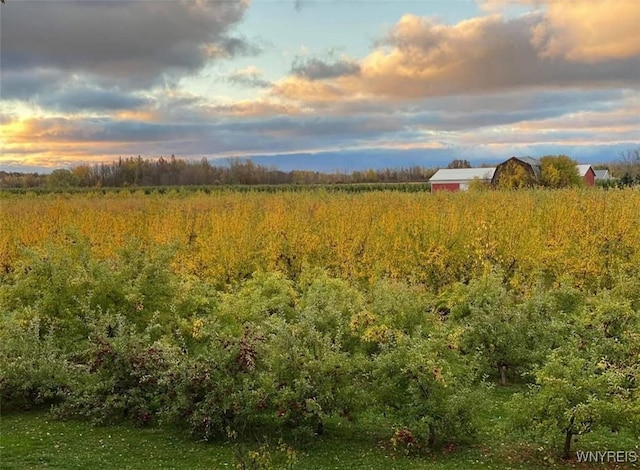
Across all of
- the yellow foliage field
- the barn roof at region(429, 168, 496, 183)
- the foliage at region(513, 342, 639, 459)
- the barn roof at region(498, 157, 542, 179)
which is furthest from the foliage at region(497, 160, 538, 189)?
the barn roof at region(429, 168, 496, 183)

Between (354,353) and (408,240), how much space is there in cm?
691

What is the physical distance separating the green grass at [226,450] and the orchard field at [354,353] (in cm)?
4

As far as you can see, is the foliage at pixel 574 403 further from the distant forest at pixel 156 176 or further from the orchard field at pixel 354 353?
the distant forest at pixel 156 176

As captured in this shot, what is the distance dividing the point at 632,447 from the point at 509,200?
1302 cm

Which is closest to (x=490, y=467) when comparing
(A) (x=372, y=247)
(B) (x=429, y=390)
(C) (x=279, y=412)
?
(B) (x=429, y=390)

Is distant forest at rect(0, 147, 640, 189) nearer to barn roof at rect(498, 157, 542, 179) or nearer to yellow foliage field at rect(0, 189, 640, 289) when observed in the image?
barn roof at rect(498, 157, 542, 179)

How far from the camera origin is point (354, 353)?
7.96m

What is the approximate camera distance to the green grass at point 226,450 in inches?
237

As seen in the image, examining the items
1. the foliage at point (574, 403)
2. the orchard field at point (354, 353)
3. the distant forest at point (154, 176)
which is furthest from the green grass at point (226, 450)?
the distant forest at point (154, 176)

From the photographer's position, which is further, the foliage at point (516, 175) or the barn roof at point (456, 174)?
the barn roof at point (456, 174)

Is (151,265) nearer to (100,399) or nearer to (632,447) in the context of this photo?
(100,399)

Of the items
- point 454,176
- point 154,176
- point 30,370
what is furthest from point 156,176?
point 30,370

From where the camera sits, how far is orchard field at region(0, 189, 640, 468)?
6.19m

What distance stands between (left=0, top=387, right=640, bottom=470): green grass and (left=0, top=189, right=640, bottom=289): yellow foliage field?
5.06m
